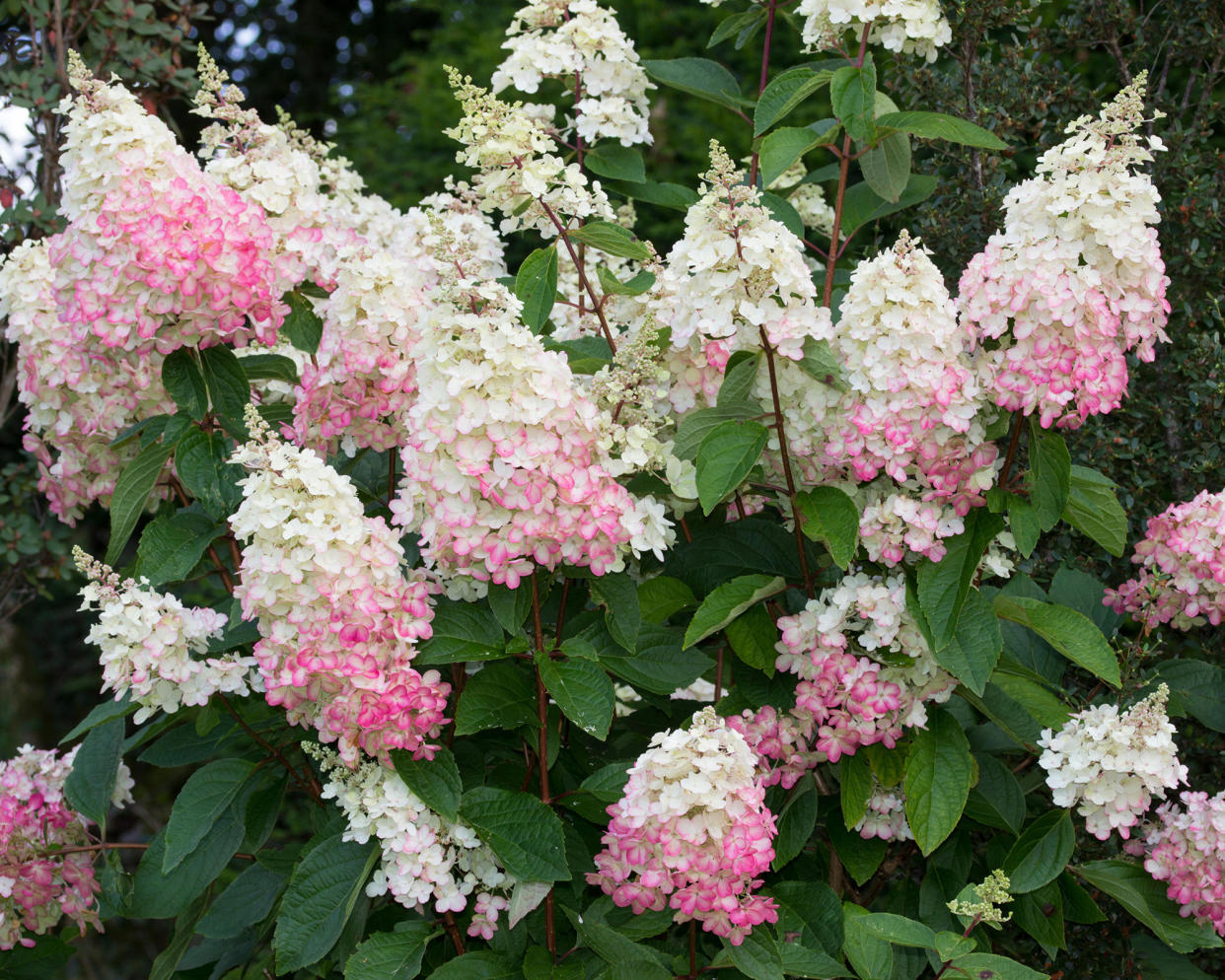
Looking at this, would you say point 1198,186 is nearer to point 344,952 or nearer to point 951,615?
point 951,615

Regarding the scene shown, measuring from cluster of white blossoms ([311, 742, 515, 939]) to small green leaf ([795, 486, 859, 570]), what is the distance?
0.72 m

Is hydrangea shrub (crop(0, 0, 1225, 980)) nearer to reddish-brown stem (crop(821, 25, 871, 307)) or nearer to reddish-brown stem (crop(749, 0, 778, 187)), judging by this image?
reddish-brown stem (crop(821, 25, 871, 307))

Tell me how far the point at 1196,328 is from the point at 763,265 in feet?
5.58

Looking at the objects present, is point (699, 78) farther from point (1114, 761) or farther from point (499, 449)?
point (1114, 761)

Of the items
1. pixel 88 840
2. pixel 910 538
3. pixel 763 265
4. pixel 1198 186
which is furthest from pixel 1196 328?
pixel 88 840

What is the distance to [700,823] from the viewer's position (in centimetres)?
175

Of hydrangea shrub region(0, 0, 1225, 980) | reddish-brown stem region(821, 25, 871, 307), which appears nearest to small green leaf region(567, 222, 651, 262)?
hydrangea shrub region(0, 0, 1225, 980)

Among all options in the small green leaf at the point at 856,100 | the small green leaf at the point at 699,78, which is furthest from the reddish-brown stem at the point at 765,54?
the small green leaf at the point at 856,100

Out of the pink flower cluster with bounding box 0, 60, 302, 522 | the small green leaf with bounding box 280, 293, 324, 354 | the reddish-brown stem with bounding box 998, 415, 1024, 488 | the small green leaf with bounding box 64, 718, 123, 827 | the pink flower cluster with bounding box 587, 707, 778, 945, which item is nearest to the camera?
the pink flower cluster with bounding box 587, 707, 778, 945

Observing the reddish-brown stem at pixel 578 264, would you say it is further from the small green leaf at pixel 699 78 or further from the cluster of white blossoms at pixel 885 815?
the cluster of white blossoms at pixel 885 815

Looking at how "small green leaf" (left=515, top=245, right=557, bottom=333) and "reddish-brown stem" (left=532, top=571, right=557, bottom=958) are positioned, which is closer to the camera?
"reddish-brown stem" (left=532, top=571, right=557, bottom=958)

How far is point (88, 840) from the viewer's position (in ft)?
9.18

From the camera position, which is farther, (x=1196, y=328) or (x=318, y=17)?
(x=318, y=17)

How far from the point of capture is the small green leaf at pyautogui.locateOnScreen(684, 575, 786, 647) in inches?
80.0
